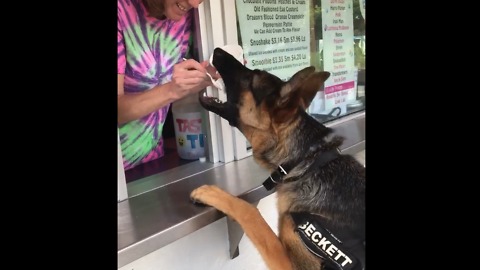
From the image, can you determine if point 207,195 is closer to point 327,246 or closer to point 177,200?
point 177,200

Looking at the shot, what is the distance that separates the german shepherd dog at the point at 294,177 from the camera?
1044mm

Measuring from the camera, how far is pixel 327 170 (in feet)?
3.79

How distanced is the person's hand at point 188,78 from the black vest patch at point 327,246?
47 centimetres

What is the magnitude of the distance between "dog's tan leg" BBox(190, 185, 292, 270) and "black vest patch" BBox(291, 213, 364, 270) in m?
0.08

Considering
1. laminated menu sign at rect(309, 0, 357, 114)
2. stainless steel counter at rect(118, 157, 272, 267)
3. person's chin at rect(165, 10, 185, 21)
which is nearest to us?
stainless steel counter at rect(118, 157, 272, 267)

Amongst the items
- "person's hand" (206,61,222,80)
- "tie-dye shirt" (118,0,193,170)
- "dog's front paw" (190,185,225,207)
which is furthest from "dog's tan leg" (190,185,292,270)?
"person's hand" (206,61,222,80)

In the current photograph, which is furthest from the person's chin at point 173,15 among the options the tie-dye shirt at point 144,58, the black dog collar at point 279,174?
the black dog collar at point 279,174

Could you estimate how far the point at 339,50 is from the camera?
1.37 meters

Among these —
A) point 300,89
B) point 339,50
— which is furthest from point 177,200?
point 339,50

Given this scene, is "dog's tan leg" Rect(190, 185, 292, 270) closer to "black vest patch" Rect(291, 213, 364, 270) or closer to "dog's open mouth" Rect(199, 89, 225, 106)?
"black vest patch" Rect(291, 213, 364, 270)

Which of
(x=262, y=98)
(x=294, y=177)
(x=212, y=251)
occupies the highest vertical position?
(x=262, y=98)

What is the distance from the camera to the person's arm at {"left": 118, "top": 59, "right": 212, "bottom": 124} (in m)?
0.90

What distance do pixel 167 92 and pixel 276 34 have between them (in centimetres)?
41
